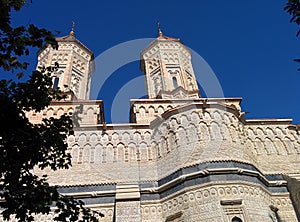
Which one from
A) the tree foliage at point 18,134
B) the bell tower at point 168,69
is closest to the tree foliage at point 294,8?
the tree foliage at point 18,134

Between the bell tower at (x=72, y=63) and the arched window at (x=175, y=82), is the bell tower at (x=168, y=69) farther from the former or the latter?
the bell tower at (x=72, y=63)

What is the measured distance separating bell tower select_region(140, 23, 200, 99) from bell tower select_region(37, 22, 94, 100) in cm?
433

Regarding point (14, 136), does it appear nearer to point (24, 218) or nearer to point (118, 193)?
point (24, 218)

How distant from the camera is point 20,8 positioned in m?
4.63

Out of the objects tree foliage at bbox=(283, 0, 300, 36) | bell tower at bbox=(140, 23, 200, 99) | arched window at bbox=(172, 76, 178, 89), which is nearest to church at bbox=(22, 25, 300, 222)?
bell tower at bbox=(140, 23, 200, 99)

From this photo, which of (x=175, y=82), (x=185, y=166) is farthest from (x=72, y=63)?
(x=185, y=166)

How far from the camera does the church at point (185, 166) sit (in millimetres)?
9070

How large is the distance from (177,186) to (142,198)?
154cm

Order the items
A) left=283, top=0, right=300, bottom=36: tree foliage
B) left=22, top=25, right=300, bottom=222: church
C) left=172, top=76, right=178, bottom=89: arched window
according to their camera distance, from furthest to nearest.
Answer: left=172, top=76, right=178, bottom=89: arched window → left=22, top=25, right=300, bottom=222: church → left=283, top=0, right=300, bottom=36: tree foliage

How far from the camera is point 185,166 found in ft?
32.4

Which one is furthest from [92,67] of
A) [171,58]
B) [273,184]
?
[273,184]

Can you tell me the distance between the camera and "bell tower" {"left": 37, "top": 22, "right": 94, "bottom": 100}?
17328mm

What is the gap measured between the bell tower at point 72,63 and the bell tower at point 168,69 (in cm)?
433

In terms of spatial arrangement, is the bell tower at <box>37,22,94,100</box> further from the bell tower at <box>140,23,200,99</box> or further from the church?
the bell tower at <box>140,23,200,99</box>
